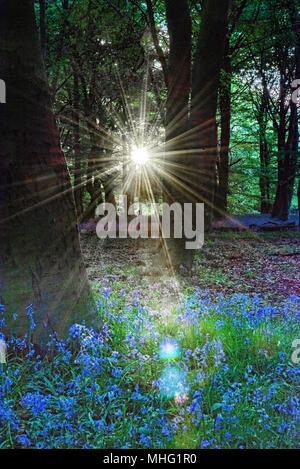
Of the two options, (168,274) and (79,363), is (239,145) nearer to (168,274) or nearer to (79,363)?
(168,274)

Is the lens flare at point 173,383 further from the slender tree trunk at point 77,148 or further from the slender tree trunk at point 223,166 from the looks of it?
the slender tree trunk at point 77,148

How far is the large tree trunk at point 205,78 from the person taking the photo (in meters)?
8.80

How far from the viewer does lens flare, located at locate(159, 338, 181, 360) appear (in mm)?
3739

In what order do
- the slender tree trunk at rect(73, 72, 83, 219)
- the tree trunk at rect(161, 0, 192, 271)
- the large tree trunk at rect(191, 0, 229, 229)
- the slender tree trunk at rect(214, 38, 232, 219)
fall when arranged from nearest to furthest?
the tree trunk at rect(161, 0, 192, 271) < the large tree trunk at rect(191, 0, 229, 229) < the slender tree trunk at rect(214, 38, 232, 219) < the slender tree trunk at rect(73, 72, 83, 219)

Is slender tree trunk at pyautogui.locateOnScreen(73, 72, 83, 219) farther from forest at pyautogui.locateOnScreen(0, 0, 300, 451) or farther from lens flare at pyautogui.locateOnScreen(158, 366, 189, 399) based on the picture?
lens flare at pyautogui.locateOnScreen(158, 366, 189, 399)

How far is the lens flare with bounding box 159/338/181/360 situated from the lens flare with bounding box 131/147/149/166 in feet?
47.0

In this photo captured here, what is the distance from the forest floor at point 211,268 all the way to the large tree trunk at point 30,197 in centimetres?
185

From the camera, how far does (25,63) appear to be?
13.0 feet

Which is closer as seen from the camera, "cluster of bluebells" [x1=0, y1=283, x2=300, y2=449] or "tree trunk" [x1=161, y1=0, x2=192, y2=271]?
"cluster of bluebells" [x1=0, y1=283, x2=300, y2=449]

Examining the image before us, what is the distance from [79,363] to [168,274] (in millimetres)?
4892

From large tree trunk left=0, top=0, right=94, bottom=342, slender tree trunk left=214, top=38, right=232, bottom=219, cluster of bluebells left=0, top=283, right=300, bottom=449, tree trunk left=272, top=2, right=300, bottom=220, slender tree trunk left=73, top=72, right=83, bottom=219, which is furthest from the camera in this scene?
slender tree trunk left=73, top=72, right=83, bottom=219

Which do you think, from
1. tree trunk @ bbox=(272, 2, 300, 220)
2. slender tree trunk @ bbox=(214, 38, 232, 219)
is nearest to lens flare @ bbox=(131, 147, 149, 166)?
slender tree trunk @ bbox=(214, 38, 232, 219)
